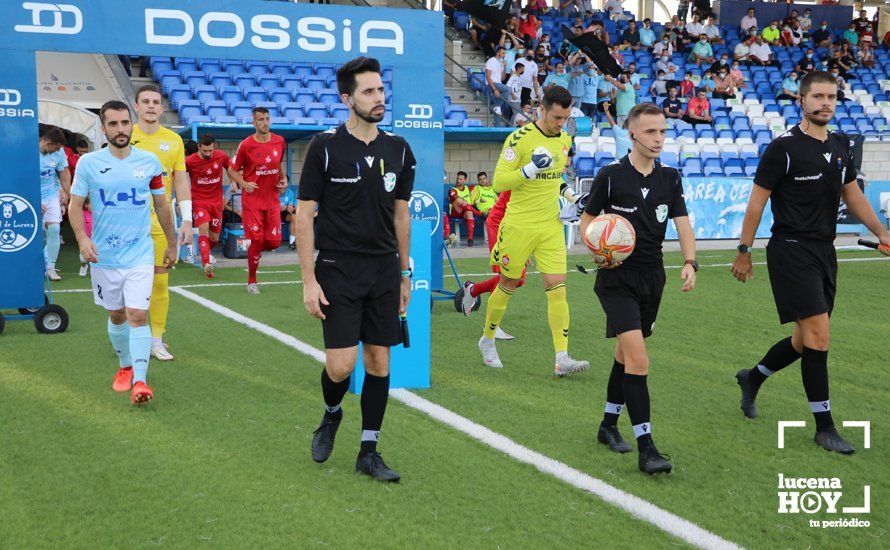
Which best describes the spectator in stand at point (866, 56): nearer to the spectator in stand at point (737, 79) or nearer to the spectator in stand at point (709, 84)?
the spectator in stand at point (737, 79)

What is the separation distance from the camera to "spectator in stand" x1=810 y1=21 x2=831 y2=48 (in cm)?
3139

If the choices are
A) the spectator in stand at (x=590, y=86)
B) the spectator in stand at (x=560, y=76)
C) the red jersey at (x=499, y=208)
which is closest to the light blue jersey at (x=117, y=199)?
the red jersey at (x=499, y=208)

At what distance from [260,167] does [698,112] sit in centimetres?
1632

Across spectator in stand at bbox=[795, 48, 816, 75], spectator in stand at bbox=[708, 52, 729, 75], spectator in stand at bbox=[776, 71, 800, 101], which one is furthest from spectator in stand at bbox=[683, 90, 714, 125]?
spectator in stand at bbox=[795, 48, 816, 75]

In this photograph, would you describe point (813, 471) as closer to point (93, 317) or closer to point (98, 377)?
point (98, 377)

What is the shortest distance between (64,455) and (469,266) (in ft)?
35.8

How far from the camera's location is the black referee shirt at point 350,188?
4.55 meters

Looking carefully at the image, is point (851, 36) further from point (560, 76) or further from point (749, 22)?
point (560, 76)

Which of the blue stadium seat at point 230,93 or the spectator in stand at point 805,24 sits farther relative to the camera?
the spectator in stand at point 805,24

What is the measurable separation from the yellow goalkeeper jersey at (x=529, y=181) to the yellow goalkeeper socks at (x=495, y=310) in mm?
609

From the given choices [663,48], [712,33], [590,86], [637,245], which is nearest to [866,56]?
[712,33]

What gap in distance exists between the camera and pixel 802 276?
5.45m

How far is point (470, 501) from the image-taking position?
4383 mm

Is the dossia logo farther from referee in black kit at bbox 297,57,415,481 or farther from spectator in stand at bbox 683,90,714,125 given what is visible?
spectator in stand at bbox 683,90,714,125
